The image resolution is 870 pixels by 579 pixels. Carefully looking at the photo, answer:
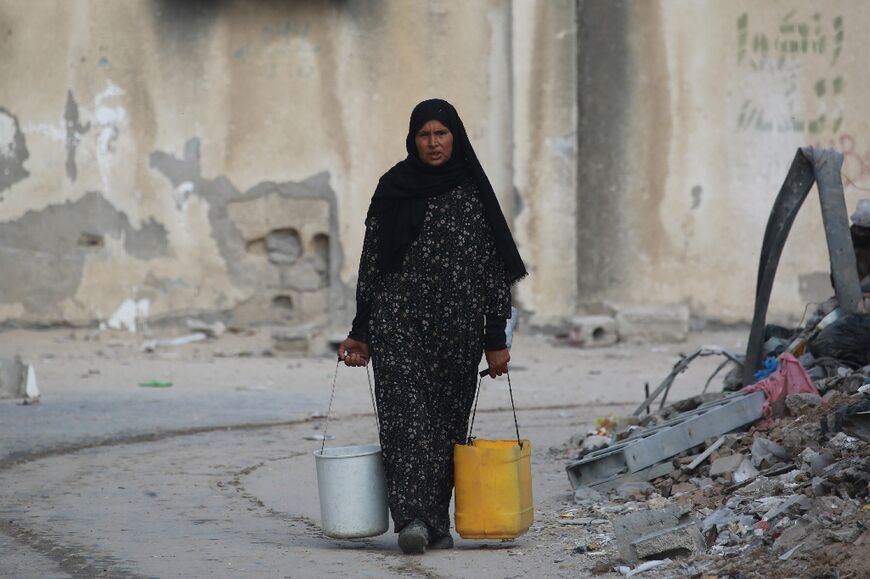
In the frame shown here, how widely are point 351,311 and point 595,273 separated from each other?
2.47 meters

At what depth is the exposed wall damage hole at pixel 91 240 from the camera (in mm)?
14695

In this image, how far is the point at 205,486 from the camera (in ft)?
23.8

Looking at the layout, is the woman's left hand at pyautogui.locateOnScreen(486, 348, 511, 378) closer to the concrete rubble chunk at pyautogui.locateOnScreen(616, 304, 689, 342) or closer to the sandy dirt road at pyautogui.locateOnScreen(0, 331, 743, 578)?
the sandy dirt road at pyautogui.locateOnScreen(0, 331, 743, 578)

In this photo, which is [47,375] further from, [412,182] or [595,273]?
[412,182]

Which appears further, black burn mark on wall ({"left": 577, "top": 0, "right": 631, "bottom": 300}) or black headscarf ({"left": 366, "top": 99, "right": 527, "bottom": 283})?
black burn mark on wall ({"left": 577, "top": 0, "right": 631, "bottom": 300})

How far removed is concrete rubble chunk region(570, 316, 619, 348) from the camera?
14.4m

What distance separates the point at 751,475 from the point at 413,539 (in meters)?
1.55

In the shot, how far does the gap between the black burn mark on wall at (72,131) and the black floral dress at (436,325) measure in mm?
9495

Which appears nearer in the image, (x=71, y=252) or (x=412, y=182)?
(x=412, y=182)

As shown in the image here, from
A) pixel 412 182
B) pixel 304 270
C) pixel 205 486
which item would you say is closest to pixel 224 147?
pixel 304 270

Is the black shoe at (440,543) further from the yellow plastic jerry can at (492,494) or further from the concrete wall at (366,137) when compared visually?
the concrete wall at (366,137)

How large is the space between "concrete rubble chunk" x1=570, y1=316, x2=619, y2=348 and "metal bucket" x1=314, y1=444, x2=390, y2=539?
8.97 meters

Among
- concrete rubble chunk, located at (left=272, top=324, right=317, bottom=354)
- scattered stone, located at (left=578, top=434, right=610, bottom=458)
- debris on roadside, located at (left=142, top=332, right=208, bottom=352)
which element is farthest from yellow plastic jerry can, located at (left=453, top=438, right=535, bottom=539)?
debris on roadside, located at (left=142, top=332, right=208, bottom=352)

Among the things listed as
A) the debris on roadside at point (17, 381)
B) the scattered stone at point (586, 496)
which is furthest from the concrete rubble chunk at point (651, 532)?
the debris on roadside at point (17, 381)
